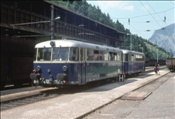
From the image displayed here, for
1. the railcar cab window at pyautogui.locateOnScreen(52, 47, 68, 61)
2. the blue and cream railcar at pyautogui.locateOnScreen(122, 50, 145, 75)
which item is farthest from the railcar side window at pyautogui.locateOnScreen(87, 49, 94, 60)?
the blue and cream railcar at pyautogui.locateOnScreen(122, 50, 145, 75)

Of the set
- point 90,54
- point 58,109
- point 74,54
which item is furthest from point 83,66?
point 58,109

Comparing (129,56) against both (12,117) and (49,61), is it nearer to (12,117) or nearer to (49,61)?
(49,61)

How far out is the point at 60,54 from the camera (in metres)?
16.2

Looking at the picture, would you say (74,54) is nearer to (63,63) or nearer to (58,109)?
(63,63)

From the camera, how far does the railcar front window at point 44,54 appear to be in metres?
16.6

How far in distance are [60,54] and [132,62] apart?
1627 centimetres

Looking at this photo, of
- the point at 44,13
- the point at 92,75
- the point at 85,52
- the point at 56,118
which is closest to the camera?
the point at 56,118

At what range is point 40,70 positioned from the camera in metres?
16.5

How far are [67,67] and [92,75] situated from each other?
3.00 m

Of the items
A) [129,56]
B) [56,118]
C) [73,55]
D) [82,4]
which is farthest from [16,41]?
[82,4]

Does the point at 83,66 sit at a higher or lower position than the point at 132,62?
lower

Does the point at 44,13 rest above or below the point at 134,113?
above

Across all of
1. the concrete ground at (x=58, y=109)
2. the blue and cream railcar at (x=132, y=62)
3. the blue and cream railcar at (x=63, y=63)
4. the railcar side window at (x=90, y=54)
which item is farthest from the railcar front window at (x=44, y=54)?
the blue and cream railcar at (x=132, y=62)

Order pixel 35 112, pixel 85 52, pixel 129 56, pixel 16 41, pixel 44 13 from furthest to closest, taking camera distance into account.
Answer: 1. pixel 44 13
2. pixel 129 56
3. pixel 16 41
4. pixel 85 52
5. pixel 35 112
